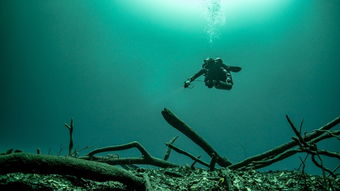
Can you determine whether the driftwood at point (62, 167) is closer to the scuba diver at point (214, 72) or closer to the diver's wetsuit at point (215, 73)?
the scuba diver at point (214, 72)

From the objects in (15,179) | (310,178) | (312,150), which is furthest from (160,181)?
(310,178)

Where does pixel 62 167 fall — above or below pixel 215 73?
below

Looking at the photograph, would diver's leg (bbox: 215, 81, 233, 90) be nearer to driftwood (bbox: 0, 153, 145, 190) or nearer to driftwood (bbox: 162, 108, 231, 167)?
driftwood (bbox: 162, 108, 231, 167)

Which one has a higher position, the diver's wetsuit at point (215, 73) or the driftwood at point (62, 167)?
the diver's wetsuit at point (215, 73)

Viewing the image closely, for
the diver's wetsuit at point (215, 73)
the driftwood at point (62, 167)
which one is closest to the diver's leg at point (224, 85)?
the diver's wetsuit at point (215, 73)

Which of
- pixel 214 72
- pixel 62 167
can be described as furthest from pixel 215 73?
pixel 62 167

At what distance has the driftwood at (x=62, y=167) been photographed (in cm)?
222

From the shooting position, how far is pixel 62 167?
2.45m

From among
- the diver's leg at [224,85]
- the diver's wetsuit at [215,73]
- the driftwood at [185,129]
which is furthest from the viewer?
the diver's wetsuit at [215,73]

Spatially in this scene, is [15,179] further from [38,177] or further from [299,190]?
[299,190]

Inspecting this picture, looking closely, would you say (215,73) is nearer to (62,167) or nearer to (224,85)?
(224,85)

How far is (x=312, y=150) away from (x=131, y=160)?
410 centimetres

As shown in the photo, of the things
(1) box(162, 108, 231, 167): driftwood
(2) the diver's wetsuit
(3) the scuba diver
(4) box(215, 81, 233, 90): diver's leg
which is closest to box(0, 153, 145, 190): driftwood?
(1) box(162, 108, 231, 167): driftwood

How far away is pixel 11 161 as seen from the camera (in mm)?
2211
